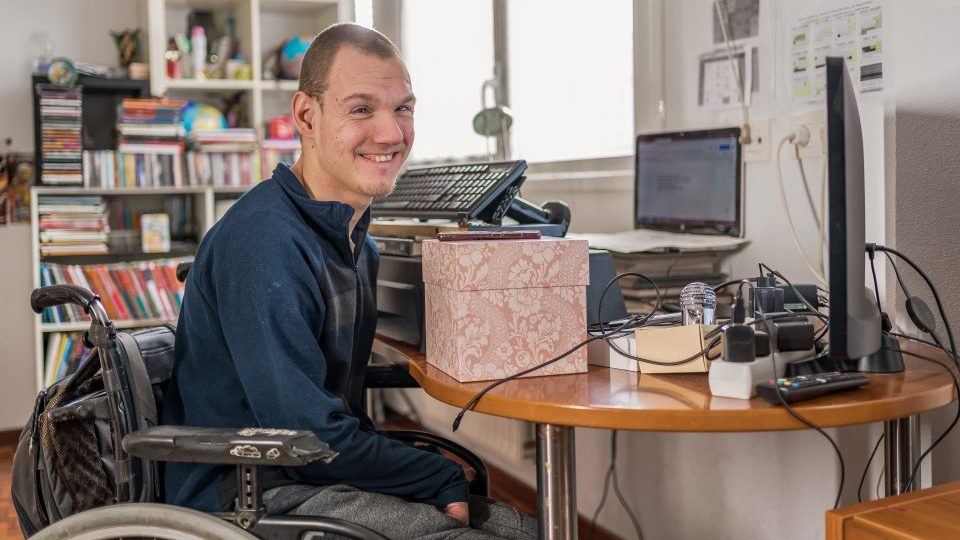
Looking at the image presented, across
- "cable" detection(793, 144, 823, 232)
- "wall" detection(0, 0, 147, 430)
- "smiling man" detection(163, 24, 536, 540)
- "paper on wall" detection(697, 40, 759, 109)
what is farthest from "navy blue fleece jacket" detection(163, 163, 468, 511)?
"wall" detection(0, 0, 147, 430)

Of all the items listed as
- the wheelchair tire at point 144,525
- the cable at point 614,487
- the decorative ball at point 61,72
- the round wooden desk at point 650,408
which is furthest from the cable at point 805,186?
the decorative ball at point 61,72

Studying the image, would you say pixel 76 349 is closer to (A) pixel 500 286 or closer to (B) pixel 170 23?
(B) pixel 170 23

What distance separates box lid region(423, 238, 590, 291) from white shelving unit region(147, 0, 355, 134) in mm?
2768

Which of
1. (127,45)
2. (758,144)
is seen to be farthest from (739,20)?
(127,45)

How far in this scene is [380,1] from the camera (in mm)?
4473

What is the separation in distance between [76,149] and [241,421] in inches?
107

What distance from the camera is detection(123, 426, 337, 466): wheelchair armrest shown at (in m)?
1.14

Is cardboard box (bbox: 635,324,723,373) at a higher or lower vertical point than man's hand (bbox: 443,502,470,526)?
higher

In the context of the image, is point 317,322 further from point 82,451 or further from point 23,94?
point 23,94

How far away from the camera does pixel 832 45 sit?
1.91 metres

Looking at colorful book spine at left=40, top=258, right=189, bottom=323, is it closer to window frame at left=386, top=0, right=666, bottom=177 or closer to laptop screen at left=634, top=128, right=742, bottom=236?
window frame at left=386, top=0, right=666, bottom=177

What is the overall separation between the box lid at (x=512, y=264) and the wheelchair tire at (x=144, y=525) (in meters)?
0.44

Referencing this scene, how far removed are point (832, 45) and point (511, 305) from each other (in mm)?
970

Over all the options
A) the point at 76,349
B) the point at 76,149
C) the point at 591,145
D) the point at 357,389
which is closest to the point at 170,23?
the point at 76,149
